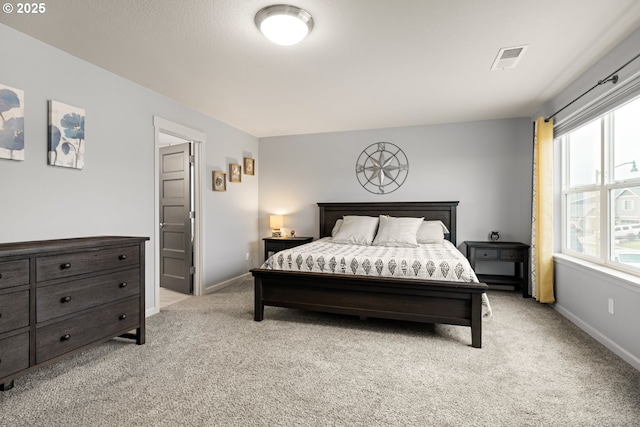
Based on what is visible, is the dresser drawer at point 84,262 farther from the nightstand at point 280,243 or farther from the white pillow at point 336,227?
the white pillow at point 336,227

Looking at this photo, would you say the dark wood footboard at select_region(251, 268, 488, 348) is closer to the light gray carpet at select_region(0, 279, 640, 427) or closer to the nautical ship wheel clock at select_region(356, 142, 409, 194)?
the light gray carpet at select_region(0, 279, 640, 427)

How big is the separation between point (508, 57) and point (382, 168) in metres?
2.53

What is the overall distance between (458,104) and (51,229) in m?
4.39

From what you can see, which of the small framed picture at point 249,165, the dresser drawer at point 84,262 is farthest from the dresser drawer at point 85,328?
the small framed picture at point 249,165

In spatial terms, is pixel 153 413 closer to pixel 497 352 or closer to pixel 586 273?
pixel 497 352

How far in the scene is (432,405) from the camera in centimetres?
181

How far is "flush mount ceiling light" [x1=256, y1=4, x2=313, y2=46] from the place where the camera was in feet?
6.66

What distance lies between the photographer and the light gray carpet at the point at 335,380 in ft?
5.63

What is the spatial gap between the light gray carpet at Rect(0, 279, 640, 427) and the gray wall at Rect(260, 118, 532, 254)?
202 cm

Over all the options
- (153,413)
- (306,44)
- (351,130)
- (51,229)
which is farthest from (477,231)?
(51,229)

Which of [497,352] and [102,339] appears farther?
[497,352]

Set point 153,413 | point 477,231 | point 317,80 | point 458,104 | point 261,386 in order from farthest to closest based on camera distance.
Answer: point 477,231 < point 458,104 < point 317,80 < point 261,386 < point 153,413

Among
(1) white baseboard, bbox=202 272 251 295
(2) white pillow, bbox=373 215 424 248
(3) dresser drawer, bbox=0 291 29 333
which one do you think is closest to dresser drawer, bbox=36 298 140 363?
(3) dresser drawer, bbox=0 291 29 333

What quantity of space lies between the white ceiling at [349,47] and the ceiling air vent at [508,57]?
59 millimetres
